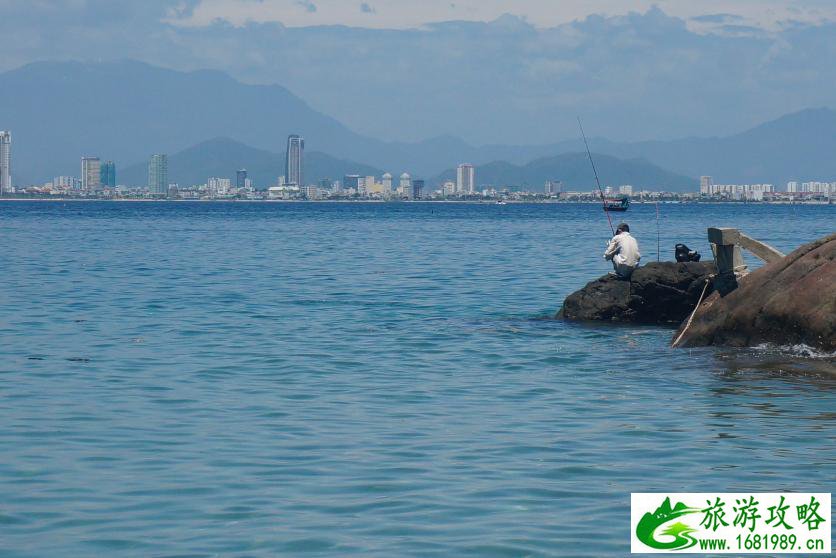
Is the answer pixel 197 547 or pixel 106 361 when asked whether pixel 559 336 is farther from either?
pixel 197 547

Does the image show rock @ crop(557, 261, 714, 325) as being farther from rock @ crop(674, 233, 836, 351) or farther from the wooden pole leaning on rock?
rock @ crop(674, 233, 836, 351)

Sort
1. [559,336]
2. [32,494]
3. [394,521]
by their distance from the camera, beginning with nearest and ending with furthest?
[394,521], [32,494], [559,336]

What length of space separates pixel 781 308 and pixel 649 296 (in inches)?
212

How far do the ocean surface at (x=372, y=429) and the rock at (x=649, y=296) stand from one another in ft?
2.61

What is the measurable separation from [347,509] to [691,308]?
561 inches

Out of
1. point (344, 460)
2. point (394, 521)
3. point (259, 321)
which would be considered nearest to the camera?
point (394, 521)

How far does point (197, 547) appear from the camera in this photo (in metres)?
8.99

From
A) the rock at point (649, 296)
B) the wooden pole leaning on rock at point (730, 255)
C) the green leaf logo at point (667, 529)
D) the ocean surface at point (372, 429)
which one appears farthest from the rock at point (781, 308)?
the green leaf logo at point (667, 529)

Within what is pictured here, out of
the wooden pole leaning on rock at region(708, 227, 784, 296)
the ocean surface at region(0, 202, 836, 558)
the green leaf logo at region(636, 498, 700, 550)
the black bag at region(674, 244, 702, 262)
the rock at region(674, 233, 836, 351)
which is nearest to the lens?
the green leaf logo at region(636, 498, 700, 550)

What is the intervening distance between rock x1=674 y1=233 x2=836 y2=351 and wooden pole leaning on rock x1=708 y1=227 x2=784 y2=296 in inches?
9.2

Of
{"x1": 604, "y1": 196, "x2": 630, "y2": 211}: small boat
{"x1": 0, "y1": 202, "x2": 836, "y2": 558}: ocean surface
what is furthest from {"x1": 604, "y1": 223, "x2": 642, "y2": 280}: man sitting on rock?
{"x1": 604, "y1": 196, "x2": 630, "y2": 211}: small boat

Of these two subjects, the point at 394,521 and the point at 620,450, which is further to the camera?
the point at 620,450

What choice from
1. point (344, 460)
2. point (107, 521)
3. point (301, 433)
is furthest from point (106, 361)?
point (107, 521)

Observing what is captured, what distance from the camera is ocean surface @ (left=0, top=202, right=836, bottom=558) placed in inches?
375
